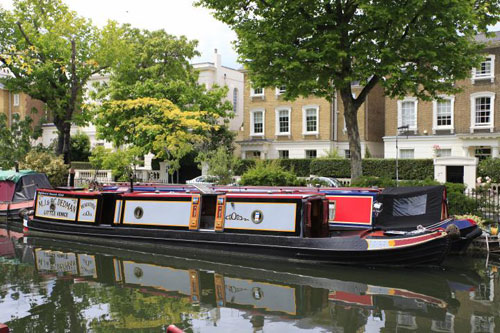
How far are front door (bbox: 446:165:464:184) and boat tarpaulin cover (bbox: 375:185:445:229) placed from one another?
39.7 feet

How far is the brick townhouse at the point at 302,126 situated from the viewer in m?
36.7

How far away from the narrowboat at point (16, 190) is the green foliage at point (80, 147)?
68.5 ft

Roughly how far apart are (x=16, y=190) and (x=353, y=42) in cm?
1613

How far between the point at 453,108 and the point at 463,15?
58.9 feet

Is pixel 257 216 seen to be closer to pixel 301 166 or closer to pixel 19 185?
pixel 19 185

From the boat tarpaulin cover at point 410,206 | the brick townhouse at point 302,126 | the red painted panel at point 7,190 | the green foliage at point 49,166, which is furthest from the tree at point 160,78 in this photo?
the boat tarpaulin cover at point 410,206

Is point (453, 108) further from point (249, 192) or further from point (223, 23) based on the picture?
point (249, 192)

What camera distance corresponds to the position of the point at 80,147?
4447 cm

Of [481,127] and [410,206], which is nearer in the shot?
[410,206]

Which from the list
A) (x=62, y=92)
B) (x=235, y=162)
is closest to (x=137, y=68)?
(x=62, y=92)

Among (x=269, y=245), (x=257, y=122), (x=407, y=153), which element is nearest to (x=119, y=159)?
(x=269, y=245)

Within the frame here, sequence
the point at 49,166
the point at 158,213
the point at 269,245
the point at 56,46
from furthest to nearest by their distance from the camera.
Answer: the point at 56,46, the point at 49,166, the point at 158,213, the point at 269,245

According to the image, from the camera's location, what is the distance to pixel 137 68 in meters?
32.9

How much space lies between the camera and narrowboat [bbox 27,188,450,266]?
12398 millimetres
